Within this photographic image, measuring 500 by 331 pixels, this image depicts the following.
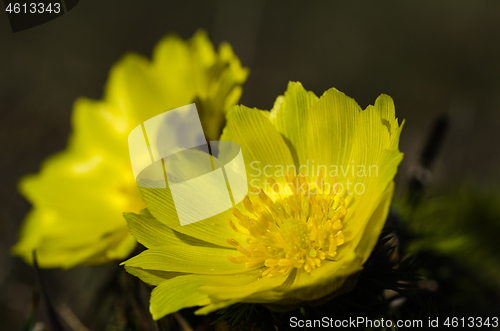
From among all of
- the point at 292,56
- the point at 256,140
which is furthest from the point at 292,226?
the point at 292,56

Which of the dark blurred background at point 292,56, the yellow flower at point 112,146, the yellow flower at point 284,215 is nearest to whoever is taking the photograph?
the yellow flower at point 284,215

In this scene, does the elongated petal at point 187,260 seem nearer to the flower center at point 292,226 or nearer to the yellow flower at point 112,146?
the flower center at point 292,226

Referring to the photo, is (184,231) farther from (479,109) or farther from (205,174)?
(479,109)

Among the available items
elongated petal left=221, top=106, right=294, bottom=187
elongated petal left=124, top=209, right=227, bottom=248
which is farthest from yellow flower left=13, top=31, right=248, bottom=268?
elongated petal left=124, top=209, right=227, bottom=248

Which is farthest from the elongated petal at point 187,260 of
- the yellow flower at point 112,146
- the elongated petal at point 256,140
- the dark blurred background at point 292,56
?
the dark blurred background at point 292,56

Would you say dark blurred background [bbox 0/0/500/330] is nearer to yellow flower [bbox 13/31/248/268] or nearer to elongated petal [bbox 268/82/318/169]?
yellow flower [bbox 13/31/248/268]

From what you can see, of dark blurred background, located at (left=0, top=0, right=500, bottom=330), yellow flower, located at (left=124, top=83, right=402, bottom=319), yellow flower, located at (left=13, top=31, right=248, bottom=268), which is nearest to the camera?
yellow flower, located at (left=124, top=83, right=402, bottom=319)

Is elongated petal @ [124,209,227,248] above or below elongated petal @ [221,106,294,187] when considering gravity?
below
